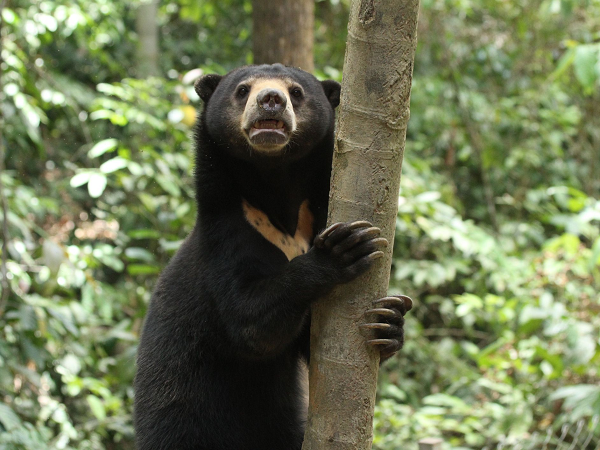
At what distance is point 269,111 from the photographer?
2600 mm

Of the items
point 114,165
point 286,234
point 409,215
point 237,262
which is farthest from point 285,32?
point 237,262

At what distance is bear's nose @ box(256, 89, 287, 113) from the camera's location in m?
2.58

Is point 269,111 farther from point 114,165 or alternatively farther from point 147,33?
point 147,33

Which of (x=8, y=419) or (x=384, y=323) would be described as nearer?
(x=384, y=323)

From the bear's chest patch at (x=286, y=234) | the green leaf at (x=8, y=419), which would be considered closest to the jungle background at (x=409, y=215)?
the green leaf at (x=8, y=419)

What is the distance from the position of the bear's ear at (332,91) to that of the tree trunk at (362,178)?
108cm

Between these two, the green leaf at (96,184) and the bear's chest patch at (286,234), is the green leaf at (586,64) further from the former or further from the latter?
the green leaf at (96,184)

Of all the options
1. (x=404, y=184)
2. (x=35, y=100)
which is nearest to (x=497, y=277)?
(x=404, y=184)

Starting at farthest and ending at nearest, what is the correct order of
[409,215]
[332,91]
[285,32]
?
1. [409,215]
2. [285,32]
3. [332,91]

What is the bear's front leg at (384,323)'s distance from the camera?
1.92 metres

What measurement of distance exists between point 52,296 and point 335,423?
3276mm

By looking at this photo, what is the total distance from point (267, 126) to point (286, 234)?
45 centimetres

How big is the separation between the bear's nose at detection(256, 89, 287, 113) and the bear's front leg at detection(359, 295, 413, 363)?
36.5 inches

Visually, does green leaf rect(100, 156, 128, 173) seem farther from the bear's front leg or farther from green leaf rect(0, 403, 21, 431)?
the bear's front leg
